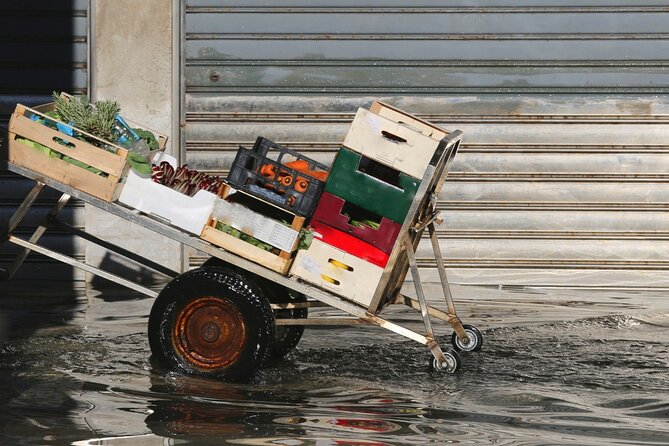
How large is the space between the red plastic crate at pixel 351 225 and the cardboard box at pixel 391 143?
0.32m

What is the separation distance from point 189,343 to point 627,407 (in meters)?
2.49

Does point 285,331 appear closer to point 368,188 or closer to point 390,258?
point 390,258

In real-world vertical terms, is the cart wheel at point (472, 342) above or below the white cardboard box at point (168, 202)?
below

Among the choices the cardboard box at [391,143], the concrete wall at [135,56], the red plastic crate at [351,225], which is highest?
the concrete wall at [135,56]

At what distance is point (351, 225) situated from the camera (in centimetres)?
694

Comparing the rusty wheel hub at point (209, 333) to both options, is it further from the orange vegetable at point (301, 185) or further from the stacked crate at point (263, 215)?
the orange vegetable at point (301, 185)

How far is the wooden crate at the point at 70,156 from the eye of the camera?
7.01 metres

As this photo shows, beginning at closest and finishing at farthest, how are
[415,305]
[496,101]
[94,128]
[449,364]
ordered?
[449,364] < [94,128] < [415,305] < [496,101]

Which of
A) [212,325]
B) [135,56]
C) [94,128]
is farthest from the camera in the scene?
[135,56]

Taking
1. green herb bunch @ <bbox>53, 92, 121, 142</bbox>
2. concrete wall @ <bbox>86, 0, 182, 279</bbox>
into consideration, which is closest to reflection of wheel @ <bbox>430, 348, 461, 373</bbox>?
green herb bunch @ <bbox>53, 92, 121, 142</bbox>

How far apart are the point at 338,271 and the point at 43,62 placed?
5.44 meters

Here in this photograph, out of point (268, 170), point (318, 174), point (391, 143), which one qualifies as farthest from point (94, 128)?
point (391, 143)

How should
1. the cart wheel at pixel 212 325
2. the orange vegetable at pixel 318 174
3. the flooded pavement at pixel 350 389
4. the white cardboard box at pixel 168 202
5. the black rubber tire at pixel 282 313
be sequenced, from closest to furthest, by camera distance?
1. the flooded pavement at pixel 350 389
2. the cart wheel at pixel 212 325
3. the white cardboard box at pixel 168 202
4. the orange vegetable at pixel 318 174
5. the black rubber tire at pixel 282 313

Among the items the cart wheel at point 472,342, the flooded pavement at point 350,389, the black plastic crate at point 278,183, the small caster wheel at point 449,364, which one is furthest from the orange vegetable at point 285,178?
the cart wheel at point 472,342
